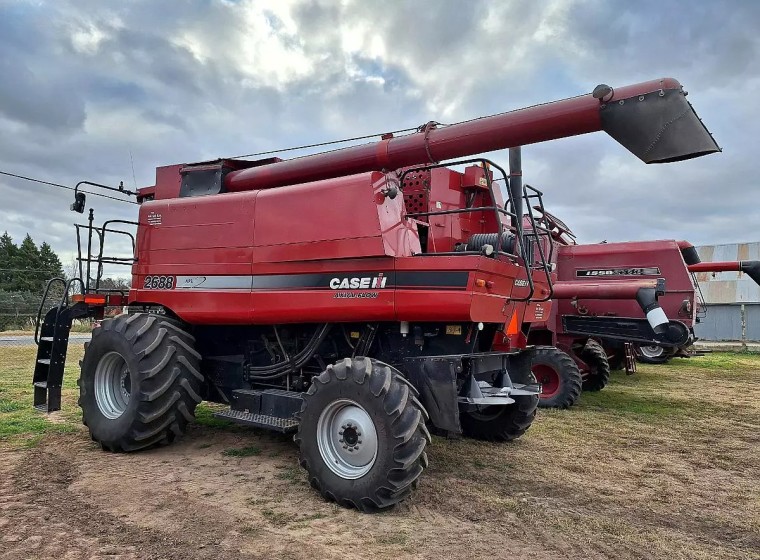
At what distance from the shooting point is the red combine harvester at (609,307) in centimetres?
1037

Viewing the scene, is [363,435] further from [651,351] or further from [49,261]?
[49,261]

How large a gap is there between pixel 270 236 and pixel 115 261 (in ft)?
8.11

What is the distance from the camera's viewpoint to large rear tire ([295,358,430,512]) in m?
4.37

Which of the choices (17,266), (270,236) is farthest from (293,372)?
(17,266)

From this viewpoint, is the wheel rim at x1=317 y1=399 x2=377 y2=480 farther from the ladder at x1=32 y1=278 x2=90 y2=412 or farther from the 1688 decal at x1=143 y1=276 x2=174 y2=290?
the ladder at x1=32 y1=278 x2=90 y2=412

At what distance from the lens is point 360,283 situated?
5.07 m

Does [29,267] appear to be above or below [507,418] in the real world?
above

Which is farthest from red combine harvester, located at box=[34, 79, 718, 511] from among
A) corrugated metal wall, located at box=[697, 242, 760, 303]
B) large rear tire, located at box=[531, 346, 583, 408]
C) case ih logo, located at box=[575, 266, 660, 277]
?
corrugated metal wall, located at box=[697, 242, 760, 303]

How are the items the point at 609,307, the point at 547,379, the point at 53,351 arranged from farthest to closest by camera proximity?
the point at 609,307 → the point at 547,379 → the point at 53,351

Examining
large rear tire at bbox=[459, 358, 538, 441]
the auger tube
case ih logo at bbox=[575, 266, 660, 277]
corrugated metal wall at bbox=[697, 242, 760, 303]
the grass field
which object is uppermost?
corrugated metal wall at bbox=[697, 242, 760, 303]

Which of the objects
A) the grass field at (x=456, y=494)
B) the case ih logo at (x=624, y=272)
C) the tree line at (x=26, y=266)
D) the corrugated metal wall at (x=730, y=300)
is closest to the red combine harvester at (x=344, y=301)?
the grass field at (x=456, y=494)

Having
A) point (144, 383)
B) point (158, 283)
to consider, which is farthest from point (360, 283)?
point (158, 283)

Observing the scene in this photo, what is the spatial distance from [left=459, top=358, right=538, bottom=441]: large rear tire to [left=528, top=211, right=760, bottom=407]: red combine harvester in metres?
3.03

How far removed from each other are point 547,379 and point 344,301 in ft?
18.7
